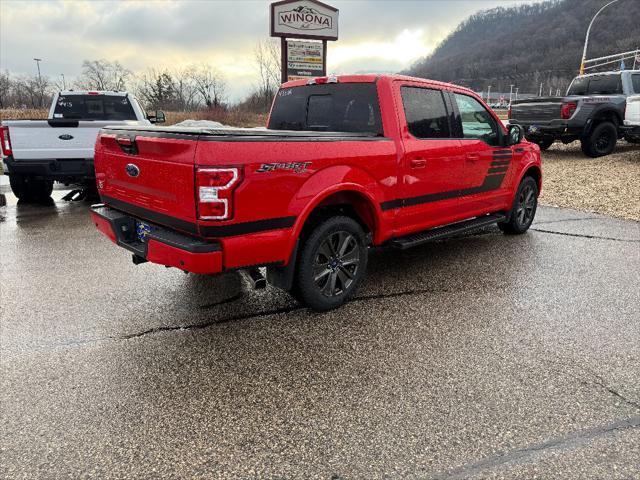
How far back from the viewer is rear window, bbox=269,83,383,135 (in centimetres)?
433

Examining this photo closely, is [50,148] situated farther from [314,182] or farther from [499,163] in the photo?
[499,163]

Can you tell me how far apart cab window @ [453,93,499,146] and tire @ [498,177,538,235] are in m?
1.02

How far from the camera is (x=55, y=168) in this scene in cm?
726

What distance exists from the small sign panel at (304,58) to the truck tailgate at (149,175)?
36.5 feet

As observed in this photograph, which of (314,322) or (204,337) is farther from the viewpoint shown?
(314,322)

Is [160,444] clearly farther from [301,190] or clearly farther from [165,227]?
[301,190]

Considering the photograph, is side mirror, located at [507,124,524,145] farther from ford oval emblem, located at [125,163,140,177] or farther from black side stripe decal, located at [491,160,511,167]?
ford oval emblem, located at [125,163,140,177]

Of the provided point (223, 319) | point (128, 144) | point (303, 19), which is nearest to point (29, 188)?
point (128, 144)

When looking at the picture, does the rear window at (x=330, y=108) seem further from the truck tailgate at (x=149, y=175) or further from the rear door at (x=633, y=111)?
the rear door at (x=633, y=111)

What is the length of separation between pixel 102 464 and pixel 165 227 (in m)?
1.67

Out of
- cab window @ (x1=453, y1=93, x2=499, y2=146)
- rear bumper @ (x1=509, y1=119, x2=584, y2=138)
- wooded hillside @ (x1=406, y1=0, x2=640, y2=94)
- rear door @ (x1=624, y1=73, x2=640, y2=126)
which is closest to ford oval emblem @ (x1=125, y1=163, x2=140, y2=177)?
cab window @ (x1=453, y1=93, x2=499, y2=146)

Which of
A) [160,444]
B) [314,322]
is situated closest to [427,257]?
[314,322]

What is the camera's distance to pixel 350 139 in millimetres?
3773

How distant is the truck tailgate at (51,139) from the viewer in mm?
7109
